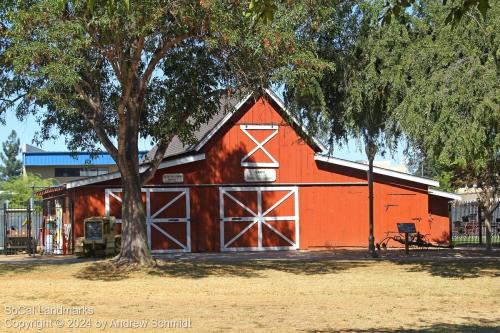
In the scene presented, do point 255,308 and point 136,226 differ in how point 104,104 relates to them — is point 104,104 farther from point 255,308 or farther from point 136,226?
point 255,308

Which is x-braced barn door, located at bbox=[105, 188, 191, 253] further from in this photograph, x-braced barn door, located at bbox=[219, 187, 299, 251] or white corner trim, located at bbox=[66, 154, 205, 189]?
x-braced barn door, located at bbox=[219, 187, 299, 251]

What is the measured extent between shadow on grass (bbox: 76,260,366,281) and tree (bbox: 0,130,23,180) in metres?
86.5

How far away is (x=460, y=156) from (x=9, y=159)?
9531cm

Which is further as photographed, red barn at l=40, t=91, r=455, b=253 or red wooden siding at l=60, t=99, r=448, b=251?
red wooden siding at l=60, t=99, r=448, b=251

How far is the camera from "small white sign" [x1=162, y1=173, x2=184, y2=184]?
25.2 metres

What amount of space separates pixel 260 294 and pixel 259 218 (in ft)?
35.7

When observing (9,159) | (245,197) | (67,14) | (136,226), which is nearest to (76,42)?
(67,14)

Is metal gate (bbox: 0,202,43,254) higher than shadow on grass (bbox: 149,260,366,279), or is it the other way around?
metal gate (bbox: 0,202,43,254)

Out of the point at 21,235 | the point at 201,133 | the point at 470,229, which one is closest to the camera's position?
the point at 21,235

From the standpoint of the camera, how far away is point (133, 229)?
1897 centimetres

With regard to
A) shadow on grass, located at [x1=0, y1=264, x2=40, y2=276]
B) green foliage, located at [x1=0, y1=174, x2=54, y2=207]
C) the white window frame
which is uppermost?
the white window frame

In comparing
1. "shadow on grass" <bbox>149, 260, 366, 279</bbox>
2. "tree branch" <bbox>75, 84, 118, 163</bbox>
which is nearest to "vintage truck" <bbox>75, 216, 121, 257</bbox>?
"shadow on grass" <bbox>149, 260, 366, 279</bbox>

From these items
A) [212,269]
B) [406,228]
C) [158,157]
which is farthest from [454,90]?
[406,228]

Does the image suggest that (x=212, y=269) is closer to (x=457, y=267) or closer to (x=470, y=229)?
(x=457, y=267)
